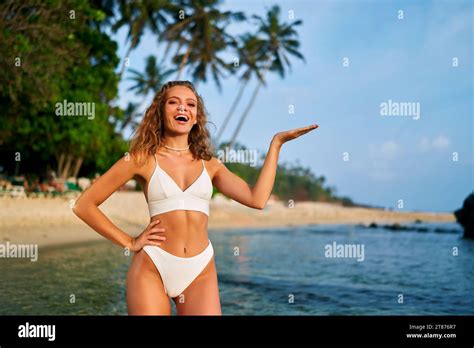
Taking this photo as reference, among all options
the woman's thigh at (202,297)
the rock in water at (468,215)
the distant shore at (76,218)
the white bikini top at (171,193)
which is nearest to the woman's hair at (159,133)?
the white bikini top at (171,193)

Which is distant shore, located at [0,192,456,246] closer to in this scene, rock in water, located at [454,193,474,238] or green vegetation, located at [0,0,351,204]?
green vegetation, located at [0,0,351,204]

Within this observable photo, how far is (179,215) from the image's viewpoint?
2707mm

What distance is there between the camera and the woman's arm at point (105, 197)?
8.90 ft

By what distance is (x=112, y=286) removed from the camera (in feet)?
36.7

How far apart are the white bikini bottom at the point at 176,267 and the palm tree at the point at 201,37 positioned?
37.9 meters

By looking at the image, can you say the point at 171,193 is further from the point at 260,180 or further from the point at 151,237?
the point at 260,180

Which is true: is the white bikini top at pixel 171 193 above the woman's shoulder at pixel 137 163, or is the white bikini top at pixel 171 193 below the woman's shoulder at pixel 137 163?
below

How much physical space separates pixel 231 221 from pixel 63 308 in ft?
115

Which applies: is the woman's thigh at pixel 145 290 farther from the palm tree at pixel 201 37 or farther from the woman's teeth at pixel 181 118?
the palm tree at pixel 201 37

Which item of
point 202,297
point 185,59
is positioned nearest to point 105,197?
point 202,297

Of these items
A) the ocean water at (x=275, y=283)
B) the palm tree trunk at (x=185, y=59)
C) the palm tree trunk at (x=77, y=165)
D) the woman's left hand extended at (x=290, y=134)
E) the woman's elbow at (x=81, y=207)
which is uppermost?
the palm tree trunk at (x=185, y=59)

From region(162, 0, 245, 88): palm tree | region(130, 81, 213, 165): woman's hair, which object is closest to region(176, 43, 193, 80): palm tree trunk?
region(162, 0, 245, 88): palm tree

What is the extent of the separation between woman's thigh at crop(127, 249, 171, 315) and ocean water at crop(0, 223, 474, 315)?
6.10 metres
